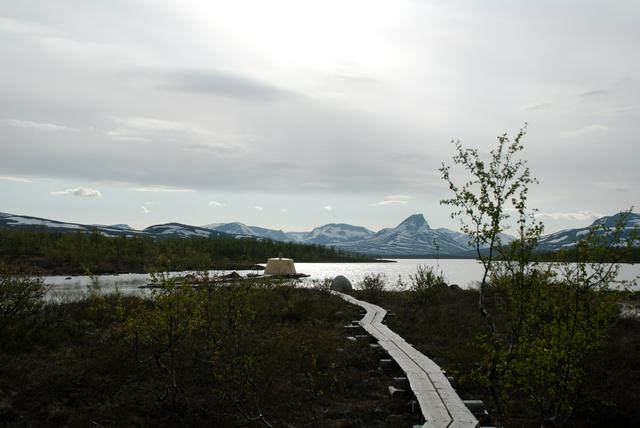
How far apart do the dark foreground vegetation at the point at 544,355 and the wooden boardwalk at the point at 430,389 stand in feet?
2.42

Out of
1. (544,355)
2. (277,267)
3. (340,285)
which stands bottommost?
(340,285)

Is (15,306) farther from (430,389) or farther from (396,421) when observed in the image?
(430,389)

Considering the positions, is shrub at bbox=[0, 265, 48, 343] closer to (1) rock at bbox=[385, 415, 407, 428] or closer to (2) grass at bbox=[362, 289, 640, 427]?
(1) rock at bbox=[385, 415, 407, 428]

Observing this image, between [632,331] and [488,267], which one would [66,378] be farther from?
[632,331]

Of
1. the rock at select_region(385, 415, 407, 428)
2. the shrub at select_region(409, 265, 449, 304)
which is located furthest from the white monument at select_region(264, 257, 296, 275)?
the rock at select_region(385, 415, 407, 428)

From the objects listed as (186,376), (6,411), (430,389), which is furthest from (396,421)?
(6,411)

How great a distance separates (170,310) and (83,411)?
2.58 meters

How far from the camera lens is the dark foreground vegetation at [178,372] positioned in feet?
31.4

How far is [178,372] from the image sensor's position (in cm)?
1236

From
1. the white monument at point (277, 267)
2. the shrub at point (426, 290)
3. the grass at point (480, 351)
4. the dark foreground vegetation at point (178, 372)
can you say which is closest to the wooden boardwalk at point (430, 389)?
the grass at point (480, 351)

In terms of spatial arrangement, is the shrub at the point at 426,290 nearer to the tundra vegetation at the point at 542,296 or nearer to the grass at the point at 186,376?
the grass at the point at 186,376

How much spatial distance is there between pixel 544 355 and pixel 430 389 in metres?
3.54

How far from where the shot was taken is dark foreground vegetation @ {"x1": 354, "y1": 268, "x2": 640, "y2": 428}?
712cm

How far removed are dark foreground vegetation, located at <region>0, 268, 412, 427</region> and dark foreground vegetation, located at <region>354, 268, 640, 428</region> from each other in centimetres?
246
